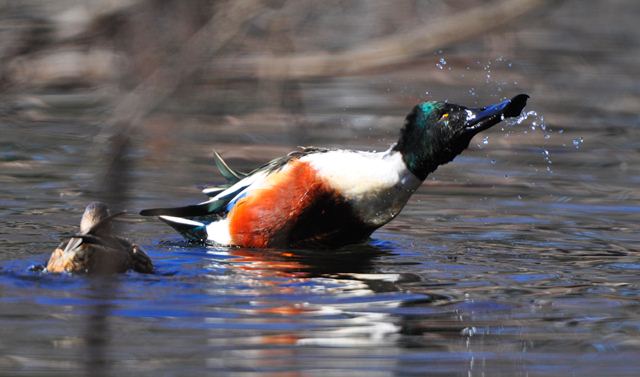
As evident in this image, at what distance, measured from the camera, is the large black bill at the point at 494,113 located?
717 centimetres

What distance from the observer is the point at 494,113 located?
7.20m

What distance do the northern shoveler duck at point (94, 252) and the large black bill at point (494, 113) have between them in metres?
2.08

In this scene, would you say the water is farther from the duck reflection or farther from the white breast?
the white breast

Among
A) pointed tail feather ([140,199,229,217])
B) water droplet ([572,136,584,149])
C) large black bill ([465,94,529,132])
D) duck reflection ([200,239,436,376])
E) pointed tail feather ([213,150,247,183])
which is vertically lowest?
duck reflection ([200,239,436,376])

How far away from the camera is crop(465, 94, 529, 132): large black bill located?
7.17 m

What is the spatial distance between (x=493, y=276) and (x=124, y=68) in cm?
427

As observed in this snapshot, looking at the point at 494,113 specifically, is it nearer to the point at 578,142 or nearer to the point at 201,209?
the point at 201,209

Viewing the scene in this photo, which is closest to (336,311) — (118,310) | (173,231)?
(118,310)

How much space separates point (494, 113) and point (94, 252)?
2.40 m

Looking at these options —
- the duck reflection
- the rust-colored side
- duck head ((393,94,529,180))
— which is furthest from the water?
duck head ((393,94,529,180))

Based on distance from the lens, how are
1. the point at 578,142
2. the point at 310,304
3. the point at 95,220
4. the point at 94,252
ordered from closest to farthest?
1. the point at 310,304
2. the point at 94,252
3. the point at 95,220
4. the point at 578,142

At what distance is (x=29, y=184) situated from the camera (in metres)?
9.09

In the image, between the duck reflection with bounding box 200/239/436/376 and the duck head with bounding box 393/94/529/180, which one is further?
the duck head with bounding box 393/94/529/180

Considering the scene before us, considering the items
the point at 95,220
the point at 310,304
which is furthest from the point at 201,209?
the point at 310,304
